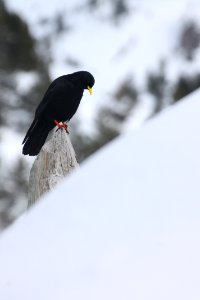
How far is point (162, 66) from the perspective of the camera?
30766mm

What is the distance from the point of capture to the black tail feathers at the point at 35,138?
470 cm

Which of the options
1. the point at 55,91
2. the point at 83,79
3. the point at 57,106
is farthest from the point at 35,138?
the point at 83,79

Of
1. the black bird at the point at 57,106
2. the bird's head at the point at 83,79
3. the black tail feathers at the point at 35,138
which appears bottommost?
the black tail feathers at the point at 35,138

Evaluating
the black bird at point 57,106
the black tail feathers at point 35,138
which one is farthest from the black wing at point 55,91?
the black tail feathers at point 35,138

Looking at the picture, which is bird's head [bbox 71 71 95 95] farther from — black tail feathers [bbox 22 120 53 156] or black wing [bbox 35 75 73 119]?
black tail feathers [bbox 22 120 53 156]

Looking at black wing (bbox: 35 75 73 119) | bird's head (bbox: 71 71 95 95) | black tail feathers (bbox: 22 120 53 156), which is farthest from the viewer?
bird's head (bbox: 71 71 95 95)

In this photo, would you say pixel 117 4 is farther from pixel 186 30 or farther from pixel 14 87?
pixel 14 87

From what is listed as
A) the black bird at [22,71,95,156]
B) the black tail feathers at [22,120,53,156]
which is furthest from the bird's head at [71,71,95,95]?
the black tail feathers at [22,120,53,156]

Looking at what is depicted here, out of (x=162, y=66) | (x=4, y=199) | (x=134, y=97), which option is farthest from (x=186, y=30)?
(x=4, y=199)

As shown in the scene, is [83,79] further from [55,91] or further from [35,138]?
[35,138]

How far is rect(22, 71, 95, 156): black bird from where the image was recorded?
189 inches

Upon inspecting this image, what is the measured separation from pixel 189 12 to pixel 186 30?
11.6ft

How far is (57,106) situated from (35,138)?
0.73 metres

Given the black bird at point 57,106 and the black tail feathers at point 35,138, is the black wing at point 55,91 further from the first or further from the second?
the black tail feathers at point 35,138
